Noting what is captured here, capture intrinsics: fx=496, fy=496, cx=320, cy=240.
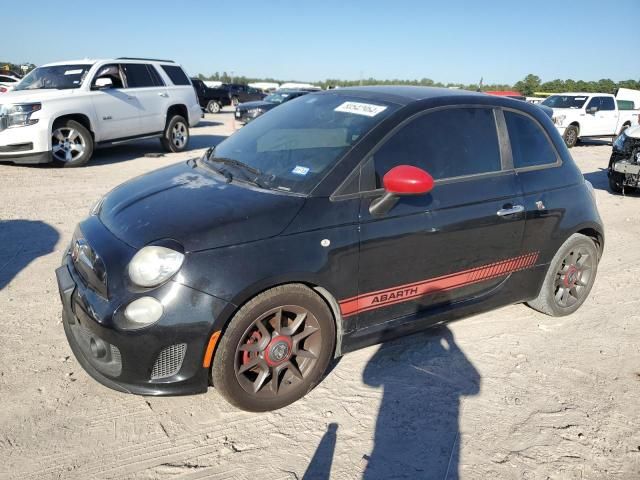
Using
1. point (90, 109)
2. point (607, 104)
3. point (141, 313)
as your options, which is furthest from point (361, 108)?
point (607, 104)

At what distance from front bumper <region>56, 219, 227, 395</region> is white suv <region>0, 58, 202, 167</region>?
7.12 m

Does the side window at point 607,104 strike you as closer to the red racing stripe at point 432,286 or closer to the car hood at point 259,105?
the car hood at point 259,105

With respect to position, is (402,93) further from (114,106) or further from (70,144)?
(114,106)

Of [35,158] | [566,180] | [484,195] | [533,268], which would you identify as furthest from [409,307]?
[35,158]

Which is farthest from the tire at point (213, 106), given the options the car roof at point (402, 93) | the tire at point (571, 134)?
the car roof at point (402, 93)

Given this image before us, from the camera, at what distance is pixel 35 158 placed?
848 cm

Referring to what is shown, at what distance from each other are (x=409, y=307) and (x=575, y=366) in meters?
1.29

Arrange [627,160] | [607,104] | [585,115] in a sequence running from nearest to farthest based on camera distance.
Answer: [627,160] → [585,115] → [607,104]

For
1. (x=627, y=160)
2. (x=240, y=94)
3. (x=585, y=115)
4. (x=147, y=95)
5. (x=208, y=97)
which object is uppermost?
(x=240, y=94)

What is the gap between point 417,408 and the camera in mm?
2865

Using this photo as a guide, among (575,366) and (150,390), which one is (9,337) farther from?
(575,366)

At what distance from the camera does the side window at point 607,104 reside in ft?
53.6

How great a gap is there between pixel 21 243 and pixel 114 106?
207 inches

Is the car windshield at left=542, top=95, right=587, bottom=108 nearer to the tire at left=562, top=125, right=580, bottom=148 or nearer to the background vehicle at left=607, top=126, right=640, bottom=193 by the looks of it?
the tire at left=562, top=125, right=580, bottom=148
